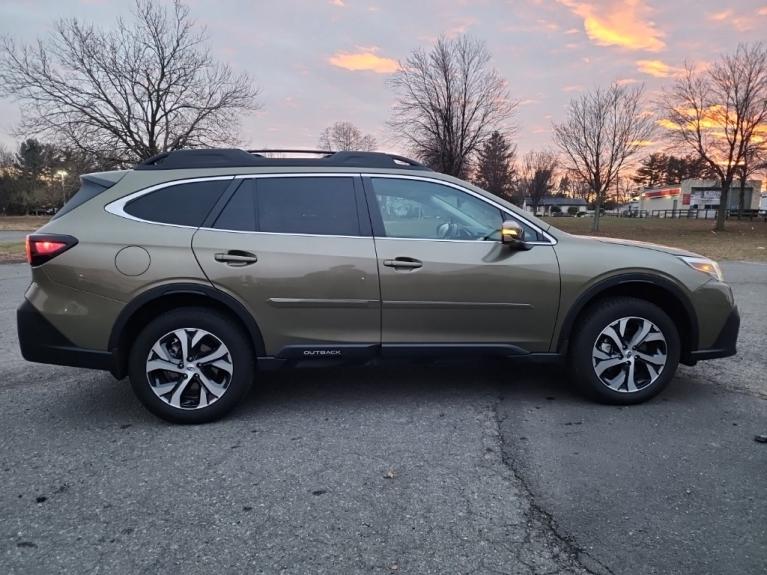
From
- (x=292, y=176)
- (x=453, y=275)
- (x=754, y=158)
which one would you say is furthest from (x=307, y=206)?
(x=754, y=158)

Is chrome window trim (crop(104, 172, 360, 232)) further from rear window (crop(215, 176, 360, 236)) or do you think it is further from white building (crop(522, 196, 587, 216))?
white building (crop(522, 196, 587, 216))

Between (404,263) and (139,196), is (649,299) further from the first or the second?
(139,196)

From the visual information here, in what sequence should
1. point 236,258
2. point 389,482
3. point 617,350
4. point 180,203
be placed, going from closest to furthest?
1. point 389,482
2. point 236,258
3. point 180,203
4. point 617,350

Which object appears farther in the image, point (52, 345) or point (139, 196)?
point (139, 196)

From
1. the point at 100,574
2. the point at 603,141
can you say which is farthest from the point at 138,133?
the point at 603,141

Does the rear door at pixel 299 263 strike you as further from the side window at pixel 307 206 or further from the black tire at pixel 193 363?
the black tire at pixel 193 363

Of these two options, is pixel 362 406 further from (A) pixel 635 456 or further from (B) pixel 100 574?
(B) pixel 100 574

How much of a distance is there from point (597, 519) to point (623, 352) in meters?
1.70

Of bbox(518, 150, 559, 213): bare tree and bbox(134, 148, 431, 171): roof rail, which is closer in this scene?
bbox(134, 148, 431, 171): roof rail

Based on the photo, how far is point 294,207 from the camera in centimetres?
374

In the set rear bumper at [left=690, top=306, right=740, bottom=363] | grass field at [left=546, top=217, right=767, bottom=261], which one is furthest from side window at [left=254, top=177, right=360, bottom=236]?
grass field at [left=546, top=217, right=767, bottom=261]

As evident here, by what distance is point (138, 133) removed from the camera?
24.7m

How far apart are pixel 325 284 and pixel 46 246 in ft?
5.94

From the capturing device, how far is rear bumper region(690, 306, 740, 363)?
3941mm
